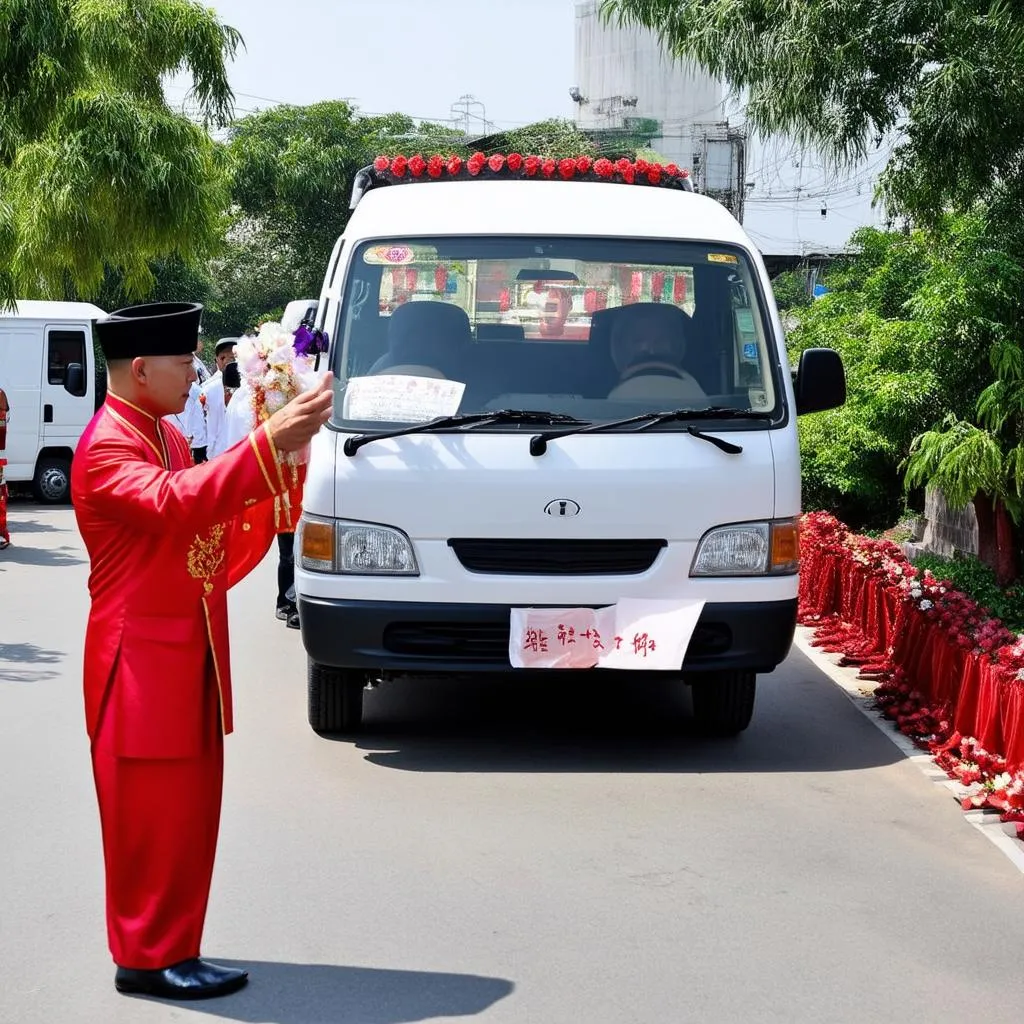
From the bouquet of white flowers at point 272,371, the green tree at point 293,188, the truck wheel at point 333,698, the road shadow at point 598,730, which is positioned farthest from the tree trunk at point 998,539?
the green tree at point 293,188

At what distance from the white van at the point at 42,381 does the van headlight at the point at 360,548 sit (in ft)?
46.4

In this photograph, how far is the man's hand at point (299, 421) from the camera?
4.24m

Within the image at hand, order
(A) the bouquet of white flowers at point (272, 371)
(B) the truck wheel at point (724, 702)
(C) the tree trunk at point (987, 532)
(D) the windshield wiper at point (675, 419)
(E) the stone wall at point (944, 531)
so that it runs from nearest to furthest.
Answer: (A) the bouquet of white flowers at point (272, 371) → (D) the windshield wiper at point (675, 419) → (B) the truck wheel at point (724, 702) → (C) the tree trunk at point (987, 532) → (E) the stone wall at point (944, 531)

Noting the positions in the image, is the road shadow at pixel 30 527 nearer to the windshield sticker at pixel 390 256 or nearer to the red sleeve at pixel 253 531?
the windshield sticker at pixel 390 256

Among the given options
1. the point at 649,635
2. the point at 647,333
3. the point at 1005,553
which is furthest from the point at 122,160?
the point at 649,635

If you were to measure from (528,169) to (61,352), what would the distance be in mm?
13234

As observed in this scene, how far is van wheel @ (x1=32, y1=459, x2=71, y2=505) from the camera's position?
21625 millimetres

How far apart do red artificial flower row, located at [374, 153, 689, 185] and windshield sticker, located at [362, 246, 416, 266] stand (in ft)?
4.63

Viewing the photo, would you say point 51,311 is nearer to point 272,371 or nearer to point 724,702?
point 724,702

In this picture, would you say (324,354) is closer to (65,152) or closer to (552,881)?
(552,881)

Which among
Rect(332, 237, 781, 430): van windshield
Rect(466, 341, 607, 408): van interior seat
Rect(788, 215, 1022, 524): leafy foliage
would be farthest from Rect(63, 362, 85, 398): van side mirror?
Rect(466, 341, 607, 408): van interior seat

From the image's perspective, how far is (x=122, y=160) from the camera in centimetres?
2108

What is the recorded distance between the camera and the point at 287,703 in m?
8.68

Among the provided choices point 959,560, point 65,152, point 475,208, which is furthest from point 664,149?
point 475,208
